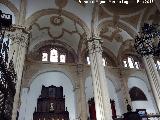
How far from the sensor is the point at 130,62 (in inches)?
757

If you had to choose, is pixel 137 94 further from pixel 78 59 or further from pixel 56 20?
pixel 56 20

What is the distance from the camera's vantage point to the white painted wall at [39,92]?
46.3 feet

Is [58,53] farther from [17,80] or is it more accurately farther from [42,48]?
[17,80]

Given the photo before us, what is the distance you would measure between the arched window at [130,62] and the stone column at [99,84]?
696 cm

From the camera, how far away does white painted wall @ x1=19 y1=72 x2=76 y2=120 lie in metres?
14.1

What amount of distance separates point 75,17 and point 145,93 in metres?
9.09

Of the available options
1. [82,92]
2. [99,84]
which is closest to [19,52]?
[99,84]

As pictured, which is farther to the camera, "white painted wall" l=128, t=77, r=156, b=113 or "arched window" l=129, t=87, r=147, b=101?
"arched window" l=129, t=87, r=147, b=101

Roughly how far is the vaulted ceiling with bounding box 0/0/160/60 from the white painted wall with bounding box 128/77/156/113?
396cm

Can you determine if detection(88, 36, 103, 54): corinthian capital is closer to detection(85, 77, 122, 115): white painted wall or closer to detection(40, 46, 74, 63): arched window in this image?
detection(85, 77, 122, 115): white painted wall

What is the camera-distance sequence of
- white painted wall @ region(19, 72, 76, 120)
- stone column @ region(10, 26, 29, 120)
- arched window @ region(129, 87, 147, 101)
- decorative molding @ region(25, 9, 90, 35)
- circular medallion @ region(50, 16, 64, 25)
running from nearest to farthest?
stone column @ region(10, 26, 29, 120) < decorative molding @ region(25, 9, 90, 35) < white painted wall @ region(19, 72, 76, 120) < circular medallion @ region(50, 16, 64, 25) < arched window @ region(129, 87, 147, 101)

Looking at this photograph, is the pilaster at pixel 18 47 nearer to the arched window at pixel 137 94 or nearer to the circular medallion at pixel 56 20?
the circular medallion at pixel 56 20

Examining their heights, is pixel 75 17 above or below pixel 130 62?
above

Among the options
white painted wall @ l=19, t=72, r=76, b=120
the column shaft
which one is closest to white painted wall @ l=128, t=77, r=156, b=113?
white painted wall @ l=19, t=72, r=76, b=120
